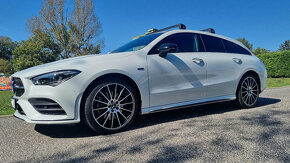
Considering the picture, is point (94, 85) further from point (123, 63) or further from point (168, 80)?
point (168, 80)

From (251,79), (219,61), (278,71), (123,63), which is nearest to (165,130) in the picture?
(123,63)

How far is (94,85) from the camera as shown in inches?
101

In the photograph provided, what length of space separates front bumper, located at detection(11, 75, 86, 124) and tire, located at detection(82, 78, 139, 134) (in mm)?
145

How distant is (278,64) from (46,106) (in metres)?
21.0

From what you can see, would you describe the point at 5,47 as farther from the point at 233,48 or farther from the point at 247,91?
the point at 247,91

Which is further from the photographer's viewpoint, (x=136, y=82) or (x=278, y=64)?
(x=278, y=64)

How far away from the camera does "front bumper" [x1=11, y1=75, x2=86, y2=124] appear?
7.70 feet

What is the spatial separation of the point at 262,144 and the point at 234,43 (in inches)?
108

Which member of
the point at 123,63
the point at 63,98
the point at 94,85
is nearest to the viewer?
the point at 63,98

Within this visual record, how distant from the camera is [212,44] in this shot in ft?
12.8

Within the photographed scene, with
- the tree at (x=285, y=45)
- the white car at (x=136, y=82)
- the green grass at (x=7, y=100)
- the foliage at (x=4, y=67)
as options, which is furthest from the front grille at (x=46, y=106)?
the tree at (x=285, y=45)

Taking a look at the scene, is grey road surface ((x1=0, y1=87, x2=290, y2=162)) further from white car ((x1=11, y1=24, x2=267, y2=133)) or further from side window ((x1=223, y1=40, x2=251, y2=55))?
side window ((x1=223, y1=40, x2=251, y2=55))

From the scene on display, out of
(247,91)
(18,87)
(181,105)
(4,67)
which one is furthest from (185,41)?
(4,67)

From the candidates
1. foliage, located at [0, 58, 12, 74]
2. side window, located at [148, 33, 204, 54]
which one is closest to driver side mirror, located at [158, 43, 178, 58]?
side window, located at [148, 33, 204, 54]
